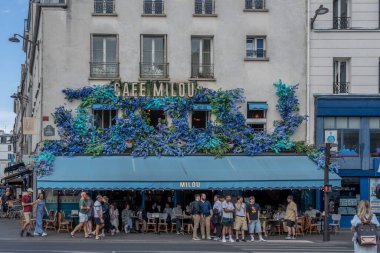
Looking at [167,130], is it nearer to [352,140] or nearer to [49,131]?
[49,131]

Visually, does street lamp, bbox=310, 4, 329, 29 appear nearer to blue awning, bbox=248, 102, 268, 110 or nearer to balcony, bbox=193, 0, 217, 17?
blue awning, bbox=248, 102, 268, 110

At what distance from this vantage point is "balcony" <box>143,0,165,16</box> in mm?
31391

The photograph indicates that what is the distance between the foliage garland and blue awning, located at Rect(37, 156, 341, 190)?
0.46 metres

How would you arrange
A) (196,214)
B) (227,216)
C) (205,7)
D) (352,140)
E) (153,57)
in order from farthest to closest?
1. (352,140)
2. (205,7)
3. (153,57)
4. (196,214)
5. (227,216)

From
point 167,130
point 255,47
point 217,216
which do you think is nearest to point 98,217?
point 217,216

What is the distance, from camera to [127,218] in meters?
28.8

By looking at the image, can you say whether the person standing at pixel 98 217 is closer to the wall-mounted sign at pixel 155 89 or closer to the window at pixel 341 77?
the wall-mounted sign at pixel 155 89

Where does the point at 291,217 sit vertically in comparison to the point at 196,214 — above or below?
below

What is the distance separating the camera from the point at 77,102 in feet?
100

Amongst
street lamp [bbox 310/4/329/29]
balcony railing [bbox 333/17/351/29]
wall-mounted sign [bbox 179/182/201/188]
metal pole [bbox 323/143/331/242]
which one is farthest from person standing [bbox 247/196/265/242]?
balcony railing [bbox 333/17/351/29]

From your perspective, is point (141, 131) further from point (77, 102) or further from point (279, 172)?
point (279, 172)

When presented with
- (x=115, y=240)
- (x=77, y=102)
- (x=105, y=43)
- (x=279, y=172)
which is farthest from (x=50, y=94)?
(x=279, y=172)

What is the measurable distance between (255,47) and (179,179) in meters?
7.46

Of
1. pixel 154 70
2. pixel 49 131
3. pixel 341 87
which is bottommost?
pixel 49 131
